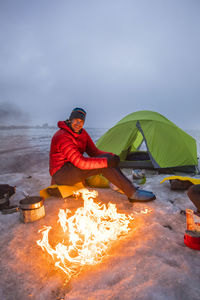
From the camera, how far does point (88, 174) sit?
391 centimetres

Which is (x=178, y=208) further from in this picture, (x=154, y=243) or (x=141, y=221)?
(x=154, y=243)

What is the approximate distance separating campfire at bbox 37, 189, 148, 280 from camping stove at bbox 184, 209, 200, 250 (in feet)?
2.71

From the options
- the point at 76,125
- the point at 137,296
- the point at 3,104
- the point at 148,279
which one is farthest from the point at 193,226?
the point at 3,104

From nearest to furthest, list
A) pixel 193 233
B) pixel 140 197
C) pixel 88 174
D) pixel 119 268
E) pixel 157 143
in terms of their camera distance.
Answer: pixel 119 268 → pixel 193 233 → pixel 140 197 → pixel 88 174 → pixel 157 143

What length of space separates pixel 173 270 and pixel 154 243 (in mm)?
492

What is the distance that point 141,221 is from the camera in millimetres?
2990

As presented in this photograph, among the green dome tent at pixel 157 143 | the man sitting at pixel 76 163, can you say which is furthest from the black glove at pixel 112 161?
the green dome tent at pixel 157 143

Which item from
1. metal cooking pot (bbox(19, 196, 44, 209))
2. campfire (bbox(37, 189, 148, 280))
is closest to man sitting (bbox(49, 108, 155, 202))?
campfire (bbox(37, 189, 148, 280))

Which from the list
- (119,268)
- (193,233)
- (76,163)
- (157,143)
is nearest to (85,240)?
(119,268)

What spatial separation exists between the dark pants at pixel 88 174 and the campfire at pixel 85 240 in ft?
2.01

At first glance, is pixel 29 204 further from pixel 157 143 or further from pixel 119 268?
pixel 157 143

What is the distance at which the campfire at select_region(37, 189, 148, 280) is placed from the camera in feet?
7.02

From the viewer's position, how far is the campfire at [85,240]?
214cm

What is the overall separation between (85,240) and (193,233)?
54.5 inches
